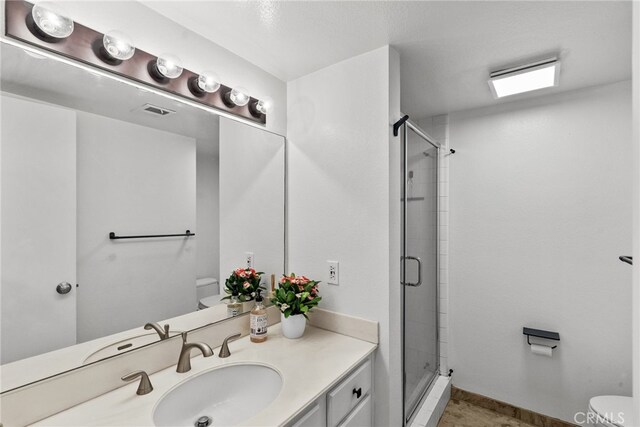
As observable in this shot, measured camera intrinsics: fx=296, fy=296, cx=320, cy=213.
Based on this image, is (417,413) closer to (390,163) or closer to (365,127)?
(390,163)

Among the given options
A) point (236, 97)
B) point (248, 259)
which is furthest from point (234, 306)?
point (236, 97)

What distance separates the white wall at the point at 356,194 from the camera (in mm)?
1524

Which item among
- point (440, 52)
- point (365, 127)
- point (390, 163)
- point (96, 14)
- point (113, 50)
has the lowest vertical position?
point (390, 163)

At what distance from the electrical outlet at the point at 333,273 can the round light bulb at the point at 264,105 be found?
0.98 meters

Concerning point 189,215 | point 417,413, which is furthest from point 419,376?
point 189,215

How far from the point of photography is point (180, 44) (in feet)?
4.47

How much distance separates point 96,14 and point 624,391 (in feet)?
11.3

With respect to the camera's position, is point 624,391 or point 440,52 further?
point 624,391

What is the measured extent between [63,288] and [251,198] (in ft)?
3.11

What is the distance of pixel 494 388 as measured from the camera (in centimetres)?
230

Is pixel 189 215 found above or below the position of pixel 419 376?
above

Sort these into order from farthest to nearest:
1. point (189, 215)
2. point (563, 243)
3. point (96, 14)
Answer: point (563, 243) < point (189, 215) < point (96, 14)

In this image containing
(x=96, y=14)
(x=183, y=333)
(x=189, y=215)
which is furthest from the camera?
(x=189, y=215)

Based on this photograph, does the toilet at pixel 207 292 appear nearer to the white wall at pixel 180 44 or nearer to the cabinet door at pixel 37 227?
the cabinet door at pixel 37 227
